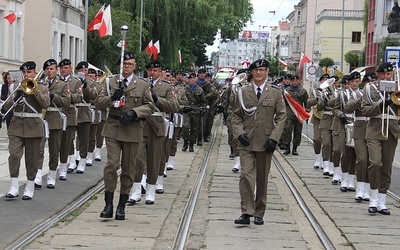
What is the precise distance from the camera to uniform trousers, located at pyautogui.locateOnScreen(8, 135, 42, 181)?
12992 millimetres

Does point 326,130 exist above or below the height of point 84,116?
below

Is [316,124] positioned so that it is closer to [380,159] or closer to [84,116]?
[84,116]

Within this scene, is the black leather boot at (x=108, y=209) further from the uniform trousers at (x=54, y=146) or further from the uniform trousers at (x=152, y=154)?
the uniform trousers at (x=54, y=146)

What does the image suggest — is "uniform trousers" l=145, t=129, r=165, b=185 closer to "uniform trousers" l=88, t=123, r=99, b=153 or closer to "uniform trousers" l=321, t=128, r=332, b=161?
"uniform trousers" l=88, t=123, r=99, b=153

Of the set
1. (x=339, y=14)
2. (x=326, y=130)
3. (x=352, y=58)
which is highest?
(x=339, y=14)

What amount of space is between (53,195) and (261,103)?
401 centimetres

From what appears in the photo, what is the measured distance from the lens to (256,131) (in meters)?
11.6

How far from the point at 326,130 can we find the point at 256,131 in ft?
22.9

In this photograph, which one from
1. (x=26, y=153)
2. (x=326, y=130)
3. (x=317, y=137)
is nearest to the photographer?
(x=26, y=153)

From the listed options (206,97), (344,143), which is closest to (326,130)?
(344,143)

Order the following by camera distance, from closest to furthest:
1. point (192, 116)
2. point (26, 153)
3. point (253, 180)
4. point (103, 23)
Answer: point (253, 180)
point (26, 153)
point (192, 116)
point (103, 23)

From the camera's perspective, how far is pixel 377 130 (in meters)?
13.1

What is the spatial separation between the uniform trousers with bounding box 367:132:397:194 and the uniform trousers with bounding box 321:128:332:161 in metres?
5.19

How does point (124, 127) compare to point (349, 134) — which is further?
point (349, 134)
